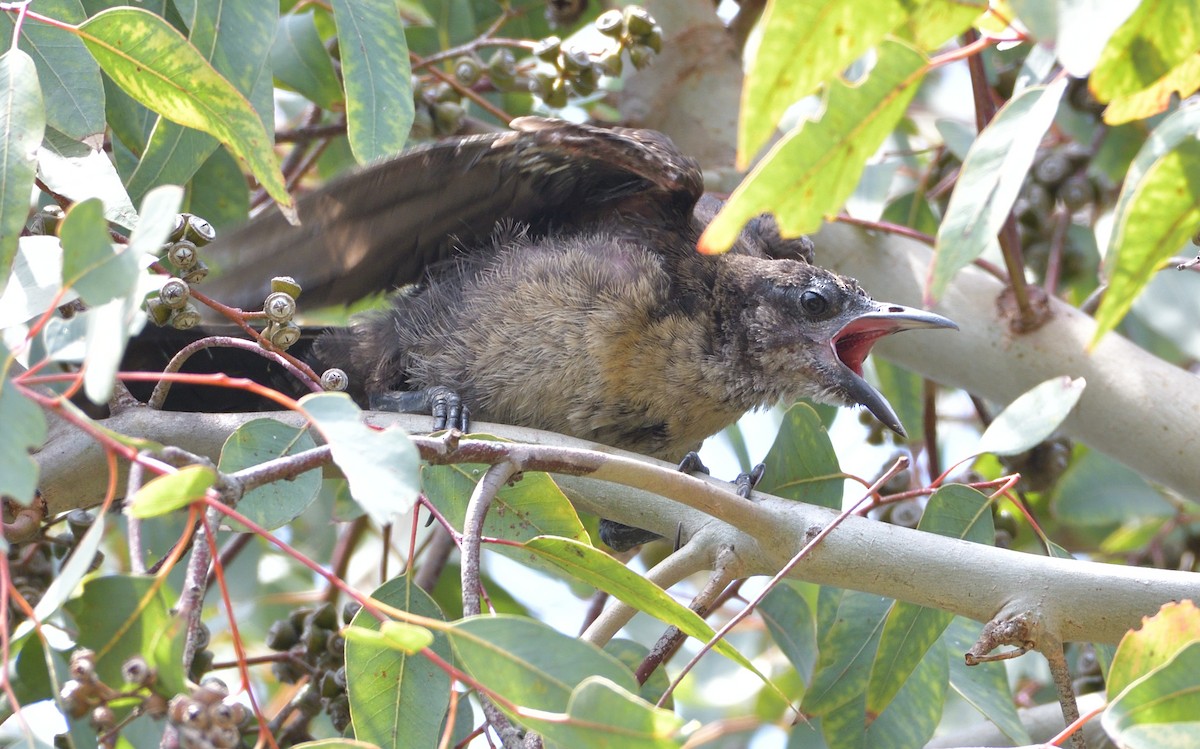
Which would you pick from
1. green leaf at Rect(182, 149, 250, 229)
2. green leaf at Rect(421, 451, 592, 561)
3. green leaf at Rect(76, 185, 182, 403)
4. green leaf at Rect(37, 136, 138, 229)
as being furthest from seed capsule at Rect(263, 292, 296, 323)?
green leaf at Rect(182, 149, 250, 229)

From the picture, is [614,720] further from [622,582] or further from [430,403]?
[430,403]

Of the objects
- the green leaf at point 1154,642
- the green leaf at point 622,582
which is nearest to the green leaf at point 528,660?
the green leaf at point 622,582

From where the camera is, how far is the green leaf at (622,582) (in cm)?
170

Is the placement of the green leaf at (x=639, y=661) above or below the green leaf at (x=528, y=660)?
below

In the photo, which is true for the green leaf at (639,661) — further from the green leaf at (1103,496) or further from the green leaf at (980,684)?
A: the green leaf at (1103,496)

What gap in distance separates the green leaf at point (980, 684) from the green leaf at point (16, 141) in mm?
1688

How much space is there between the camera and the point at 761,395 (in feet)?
9.98

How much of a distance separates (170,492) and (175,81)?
85 centimetres

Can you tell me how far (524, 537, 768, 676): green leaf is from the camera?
1700 mm

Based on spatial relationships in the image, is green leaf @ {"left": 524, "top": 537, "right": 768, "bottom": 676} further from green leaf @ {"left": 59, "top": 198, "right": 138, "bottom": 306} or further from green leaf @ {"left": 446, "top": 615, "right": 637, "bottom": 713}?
green leaf @ {"left": 59, "top": 198, "right": 138, "bottom": 306}

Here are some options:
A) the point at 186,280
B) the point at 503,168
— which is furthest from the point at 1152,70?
the point at 503,168

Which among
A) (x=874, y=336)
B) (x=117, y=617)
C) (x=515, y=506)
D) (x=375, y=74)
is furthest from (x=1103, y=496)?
(x=117, y=617)

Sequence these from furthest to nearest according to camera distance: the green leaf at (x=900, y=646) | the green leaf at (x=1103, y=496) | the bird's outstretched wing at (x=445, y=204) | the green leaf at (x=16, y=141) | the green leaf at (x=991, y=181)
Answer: the green leaf at (x=1103, y=496) → the bird's outstretched wing at (x=445, y=204) → the green leaf at (x=900, y=646) → the green leaf at (x=16, y=141) → the green leaf at (x=991, y=181)

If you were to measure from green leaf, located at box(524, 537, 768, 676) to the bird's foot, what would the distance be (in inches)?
17.4
